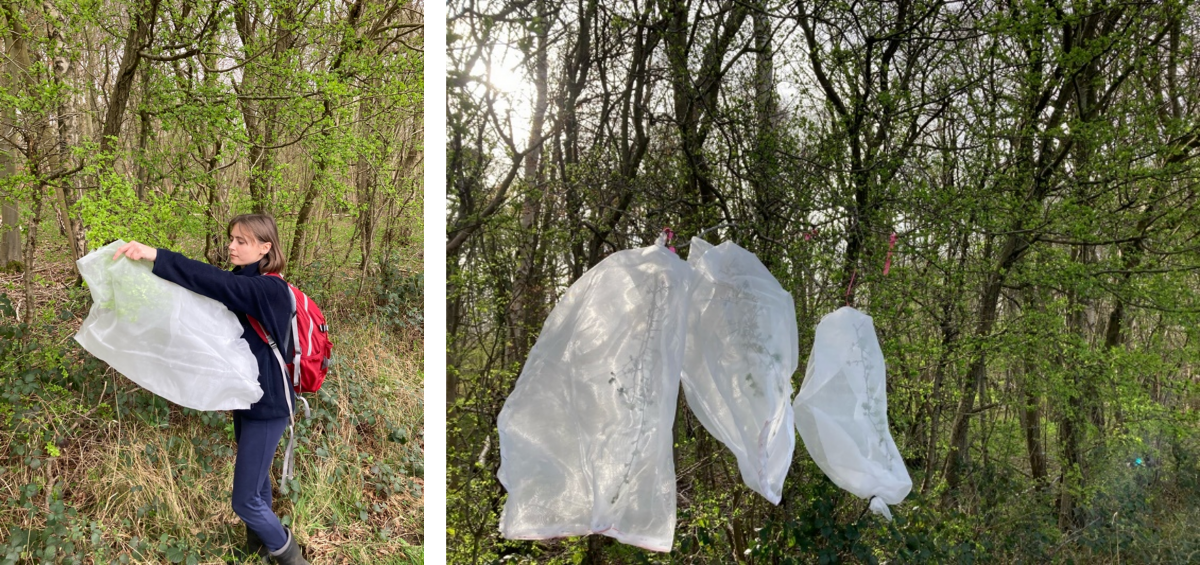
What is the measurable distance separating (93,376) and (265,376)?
0.74 metres

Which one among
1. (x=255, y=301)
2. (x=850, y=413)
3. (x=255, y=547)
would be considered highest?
(x=255, y=301)

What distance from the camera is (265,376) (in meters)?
2.05

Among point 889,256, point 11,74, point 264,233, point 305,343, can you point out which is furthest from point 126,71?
point 889,256

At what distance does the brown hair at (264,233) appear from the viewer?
205cm

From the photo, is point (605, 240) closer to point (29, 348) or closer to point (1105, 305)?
point (29, 348)

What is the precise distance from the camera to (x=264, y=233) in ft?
6.82

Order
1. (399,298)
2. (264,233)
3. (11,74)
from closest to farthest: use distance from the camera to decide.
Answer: (264,233) → (11,74) → (399,298)

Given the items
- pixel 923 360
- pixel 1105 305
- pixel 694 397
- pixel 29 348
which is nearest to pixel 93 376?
pixel 29 348

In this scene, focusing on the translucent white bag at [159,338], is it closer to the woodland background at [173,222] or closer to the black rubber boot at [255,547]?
the woodland background at [173,222]

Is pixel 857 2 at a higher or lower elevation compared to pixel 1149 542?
higher

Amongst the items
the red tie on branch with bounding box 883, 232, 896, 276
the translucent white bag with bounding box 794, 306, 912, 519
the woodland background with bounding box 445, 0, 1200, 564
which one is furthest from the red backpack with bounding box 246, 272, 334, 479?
the red tie on branch with bounding box 883, 232, 896, 276

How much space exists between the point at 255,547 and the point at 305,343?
2.40 ft

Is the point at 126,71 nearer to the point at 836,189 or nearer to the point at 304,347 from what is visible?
the point at 304,347

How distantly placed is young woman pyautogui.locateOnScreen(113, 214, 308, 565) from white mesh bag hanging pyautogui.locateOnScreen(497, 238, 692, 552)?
2.26 feet
